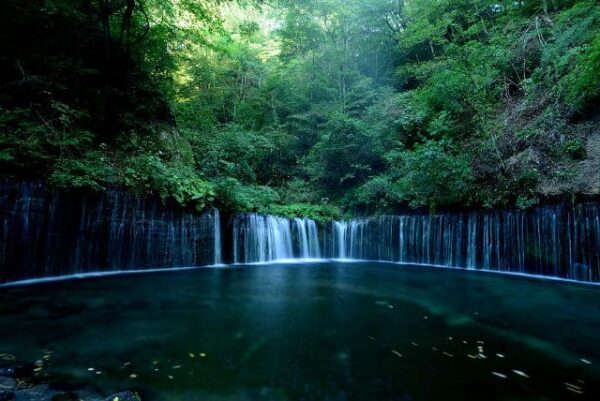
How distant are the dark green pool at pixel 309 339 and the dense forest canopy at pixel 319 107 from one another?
3599mm

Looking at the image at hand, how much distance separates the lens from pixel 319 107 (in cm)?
1866

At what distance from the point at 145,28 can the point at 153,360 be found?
13.3 meters

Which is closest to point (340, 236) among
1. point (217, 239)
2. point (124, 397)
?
point (217, 239)

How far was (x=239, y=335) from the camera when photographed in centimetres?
445

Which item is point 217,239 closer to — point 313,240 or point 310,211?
point 313,240

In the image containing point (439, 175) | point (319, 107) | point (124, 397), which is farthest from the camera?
point (319, 107)

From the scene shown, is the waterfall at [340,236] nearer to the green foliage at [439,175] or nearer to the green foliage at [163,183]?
the green foliage at [439,175]

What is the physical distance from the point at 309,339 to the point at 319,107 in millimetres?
15919

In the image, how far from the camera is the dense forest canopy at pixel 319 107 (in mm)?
9312

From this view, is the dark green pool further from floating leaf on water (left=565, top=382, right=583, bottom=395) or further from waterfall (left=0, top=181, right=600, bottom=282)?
waterfall (left=0, top=181, right=600, bottom=282)

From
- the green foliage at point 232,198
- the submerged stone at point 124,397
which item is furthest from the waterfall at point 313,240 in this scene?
the submerged stone at point 124,397

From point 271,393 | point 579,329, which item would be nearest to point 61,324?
point 271,393

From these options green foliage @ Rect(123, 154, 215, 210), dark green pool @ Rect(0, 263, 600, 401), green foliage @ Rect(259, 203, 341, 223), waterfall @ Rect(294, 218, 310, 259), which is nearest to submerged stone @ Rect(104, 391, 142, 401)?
dark green pool @ Rect(0, 263, 600, 401)

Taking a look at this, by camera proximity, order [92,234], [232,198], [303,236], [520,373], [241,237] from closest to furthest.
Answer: [520,373] → [92,234] → [232,198] → [241,237] → [303,236]
